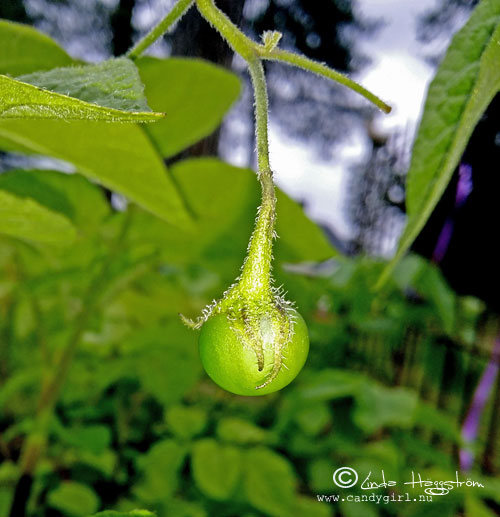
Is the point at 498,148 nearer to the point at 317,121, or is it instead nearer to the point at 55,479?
the point at 55,479

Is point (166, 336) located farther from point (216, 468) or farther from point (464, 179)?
point (464, 179)

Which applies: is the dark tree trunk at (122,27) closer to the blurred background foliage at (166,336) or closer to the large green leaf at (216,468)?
the blurred background foliage at (166,336)

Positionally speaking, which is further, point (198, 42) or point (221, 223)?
point (198, 42)

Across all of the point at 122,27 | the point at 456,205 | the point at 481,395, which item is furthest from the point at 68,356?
the point at 122,27

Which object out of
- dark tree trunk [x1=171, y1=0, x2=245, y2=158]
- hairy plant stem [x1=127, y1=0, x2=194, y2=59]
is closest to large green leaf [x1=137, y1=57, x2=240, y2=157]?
hairy plant stem [x1=127, y1=0, x2=194, y2=59]

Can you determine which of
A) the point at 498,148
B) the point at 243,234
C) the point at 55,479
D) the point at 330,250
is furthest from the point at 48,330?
the point at 498,148

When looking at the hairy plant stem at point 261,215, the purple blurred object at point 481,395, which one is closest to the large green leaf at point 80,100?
the hairy plant stem at point 261,215
